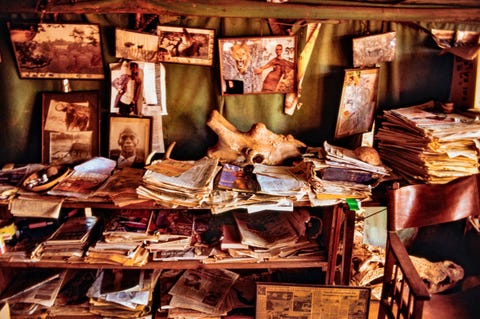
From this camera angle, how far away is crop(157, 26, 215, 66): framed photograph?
238 centimetres

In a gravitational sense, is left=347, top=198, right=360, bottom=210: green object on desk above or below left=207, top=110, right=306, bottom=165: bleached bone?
below

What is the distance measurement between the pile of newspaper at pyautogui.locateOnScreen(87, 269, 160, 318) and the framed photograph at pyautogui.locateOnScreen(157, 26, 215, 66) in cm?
138

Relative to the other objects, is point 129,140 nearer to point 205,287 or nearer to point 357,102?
point 205,287

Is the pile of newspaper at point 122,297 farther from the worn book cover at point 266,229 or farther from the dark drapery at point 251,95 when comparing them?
the dark drapery at point 251,95

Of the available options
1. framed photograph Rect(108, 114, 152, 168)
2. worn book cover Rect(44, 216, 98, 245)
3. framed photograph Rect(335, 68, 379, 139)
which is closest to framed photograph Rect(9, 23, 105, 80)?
framed photograph Rect(108, 114, 152, 168)

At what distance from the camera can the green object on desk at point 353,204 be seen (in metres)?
2.09

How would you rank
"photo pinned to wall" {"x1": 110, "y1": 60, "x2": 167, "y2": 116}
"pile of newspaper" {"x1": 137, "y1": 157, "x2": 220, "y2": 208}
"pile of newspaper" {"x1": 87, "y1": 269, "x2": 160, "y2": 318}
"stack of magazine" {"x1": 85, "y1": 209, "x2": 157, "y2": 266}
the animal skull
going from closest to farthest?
"pile of newspaper" {"x1": 137, "y1": 157, "x2": 220, "y2": 208}, "stack of magazine" {"x1": 85, "y1": 209, "x2": 157, "y2": 266}, "pile of newspaper" {"x1": 87, "y1": 269, "x2": 160, "y2": 318}, "photo pinned to wall" {"x1": 110, "y1": 60, "x2": 167, "y2": 116}, the animal skull

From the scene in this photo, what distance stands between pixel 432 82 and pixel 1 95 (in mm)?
2719

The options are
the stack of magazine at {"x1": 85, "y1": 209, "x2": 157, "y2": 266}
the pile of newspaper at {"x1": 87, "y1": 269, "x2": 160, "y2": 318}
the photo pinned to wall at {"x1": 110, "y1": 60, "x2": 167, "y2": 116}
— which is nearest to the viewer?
the stack of magazine at {"x1": 85, "y1": 209, "x2": 157, "y2": 266}

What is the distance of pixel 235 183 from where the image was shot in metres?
2.18

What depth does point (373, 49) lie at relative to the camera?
2451 mm

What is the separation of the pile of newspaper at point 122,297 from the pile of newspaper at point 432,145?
66.4 inches

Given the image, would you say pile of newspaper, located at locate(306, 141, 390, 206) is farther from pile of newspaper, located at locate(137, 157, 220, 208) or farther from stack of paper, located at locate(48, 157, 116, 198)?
stack of paper, located at locate(48, 157, 116, 198)

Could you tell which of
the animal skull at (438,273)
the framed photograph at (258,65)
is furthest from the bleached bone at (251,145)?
the animal skull at (438,273)
